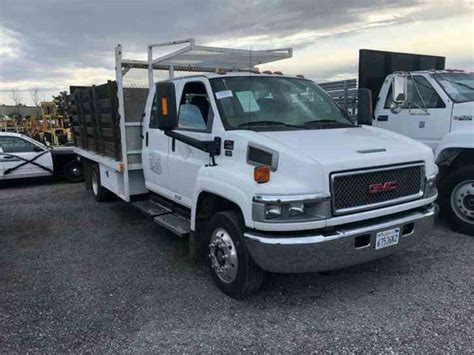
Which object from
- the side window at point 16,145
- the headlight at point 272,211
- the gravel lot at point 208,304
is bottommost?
the gravel lot at point 208,304

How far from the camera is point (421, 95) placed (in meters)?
6.64

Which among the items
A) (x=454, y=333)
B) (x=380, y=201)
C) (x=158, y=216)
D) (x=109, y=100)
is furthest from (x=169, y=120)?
(x=454, y=333)

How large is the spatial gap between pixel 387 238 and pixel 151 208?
10.8 ft

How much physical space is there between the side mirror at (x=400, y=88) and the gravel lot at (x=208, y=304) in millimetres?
2021

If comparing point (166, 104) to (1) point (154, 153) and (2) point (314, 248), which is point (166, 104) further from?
(2) point (314, 248)

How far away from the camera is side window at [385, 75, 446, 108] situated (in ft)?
21.2

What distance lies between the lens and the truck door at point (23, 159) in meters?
10.8

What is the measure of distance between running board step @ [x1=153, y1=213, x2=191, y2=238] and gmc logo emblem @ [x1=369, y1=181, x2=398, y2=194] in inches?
82.4

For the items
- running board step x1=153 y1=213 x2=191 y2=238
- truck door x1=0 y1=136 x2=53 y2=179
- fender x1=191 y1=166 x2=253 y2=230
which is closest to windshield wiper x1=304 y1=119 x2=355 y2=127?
fender x1=191 y1=166 x2=253 y2=230

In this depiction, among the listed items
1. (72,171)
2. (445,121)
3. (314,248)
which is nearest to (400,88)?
(445,121)

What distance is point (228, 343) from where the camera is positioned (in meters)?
3.44

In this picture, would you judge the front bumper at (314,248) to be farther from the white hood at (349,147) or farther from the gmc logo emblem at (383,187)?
the white hood at (349,147)

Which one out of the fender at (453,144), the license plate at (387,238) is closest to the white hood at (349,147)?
the license plate at (387,238)

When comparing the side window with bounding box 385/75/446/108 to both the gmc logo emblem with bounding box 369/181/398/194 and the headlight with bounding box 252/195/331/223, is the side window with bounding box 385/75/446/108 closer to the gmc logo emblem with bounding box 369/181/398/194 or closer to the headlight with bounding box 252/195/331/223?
the gmc logo emblem with bounding box 369/181/398/194
